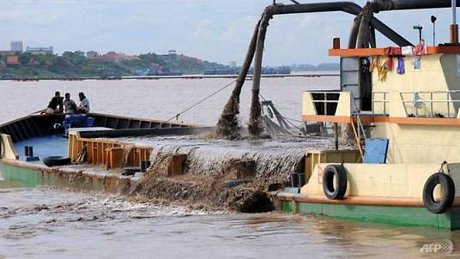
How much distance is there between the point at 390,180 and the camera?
1981 centimetres

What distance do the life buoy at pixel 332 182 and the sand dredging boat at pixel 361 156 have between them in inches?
0.8

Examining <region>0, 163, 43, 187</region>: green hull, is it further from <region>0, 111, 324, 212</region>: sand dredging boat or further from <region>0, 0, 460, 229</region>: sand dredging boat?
<region>0, 0, 460, 229</region>: sand dredging boat

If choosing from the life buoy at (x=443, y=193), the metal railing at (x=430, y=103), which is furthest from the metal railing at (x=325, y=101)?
the life buoy at (x=443, y=193)

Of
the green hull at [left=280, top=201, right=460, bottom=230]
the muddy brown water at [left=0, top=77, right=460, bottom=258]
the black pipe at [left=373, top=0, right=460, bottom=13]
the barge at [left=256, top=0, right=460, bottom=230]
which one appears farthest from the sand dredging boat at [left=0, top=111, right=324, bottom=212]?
the black pipe at [left=373, top=0, right=460, bottom=13]

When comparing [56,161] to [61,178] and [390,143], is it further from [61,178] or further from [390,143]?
[390,143]

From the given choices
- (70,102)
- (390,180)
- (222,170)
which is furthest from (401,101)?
(70,102)

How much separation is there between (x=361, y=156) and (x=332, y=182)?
3.70 ft

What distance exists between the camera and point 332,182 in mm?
20938

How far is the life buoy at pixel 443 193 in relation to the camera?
18734 mm

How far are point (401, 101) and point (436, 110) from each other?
72 cm

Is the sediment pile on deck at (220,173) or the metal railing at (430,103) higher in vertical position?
the metal railing at (430,103)

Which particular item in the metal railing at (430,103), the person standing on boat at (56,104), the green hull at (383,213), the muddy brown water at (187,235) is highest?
the person standing on boat at (56,104)

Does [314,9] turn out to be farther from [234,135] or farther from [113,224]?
[113,224]

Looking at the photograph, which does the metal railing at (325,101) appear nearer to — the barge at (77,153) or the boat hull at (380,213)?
the boat hull at (380,213)
